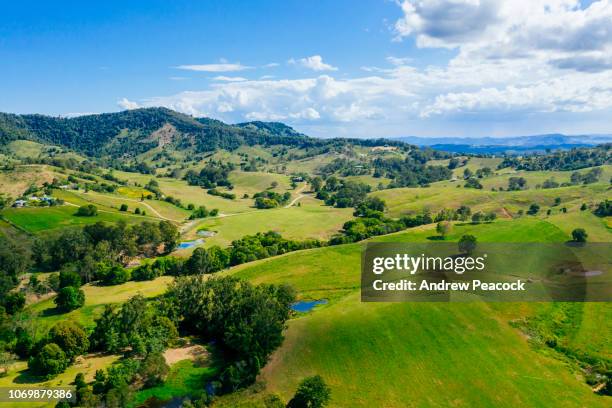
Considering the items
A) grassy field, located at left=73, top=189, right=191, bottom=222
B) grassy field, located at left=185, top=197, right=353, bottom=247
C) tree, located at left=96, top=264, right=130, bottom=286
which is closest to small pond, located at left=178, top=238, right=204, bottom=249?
grassy field, located at left=185, top=197, right=353, bottom=247

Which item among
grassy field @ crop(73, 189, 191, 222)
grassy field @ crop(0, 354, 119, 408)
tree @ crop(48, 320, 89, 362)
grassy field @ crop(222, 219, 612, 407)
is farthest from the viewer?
grassy field @ crop(73, 189, 191, 222)

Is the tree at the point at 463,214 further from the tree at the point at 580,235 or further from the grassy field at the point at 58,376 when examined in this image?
the grassy field at the point at 58,376

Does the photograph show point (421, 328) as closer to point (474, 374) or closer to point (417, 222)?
point (474, 374)

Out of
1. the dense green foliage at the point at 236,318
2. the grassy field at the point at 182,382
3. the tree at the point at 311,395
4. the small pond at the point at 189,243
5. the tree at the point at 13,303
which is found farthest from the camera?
the small pond at the point at 189,243

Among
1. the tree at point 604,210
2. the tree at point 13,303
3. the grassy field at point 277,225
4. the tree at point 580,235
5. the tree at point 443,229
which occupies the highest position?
the tree at point 604,210

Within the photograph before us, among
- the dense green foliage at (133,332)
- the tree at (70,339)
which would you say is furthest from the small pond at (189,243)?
the tree at (70,339)

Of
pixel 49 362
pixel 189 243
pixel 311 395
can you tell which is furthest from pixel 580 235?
pixel 49 362

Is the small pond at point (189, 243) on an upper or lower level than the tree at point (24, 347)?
upper

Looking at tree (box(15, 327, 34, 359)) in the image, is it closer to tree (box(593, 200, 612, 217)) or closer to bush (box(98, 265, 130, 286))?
bush (box(98, 265, 130, 286))
